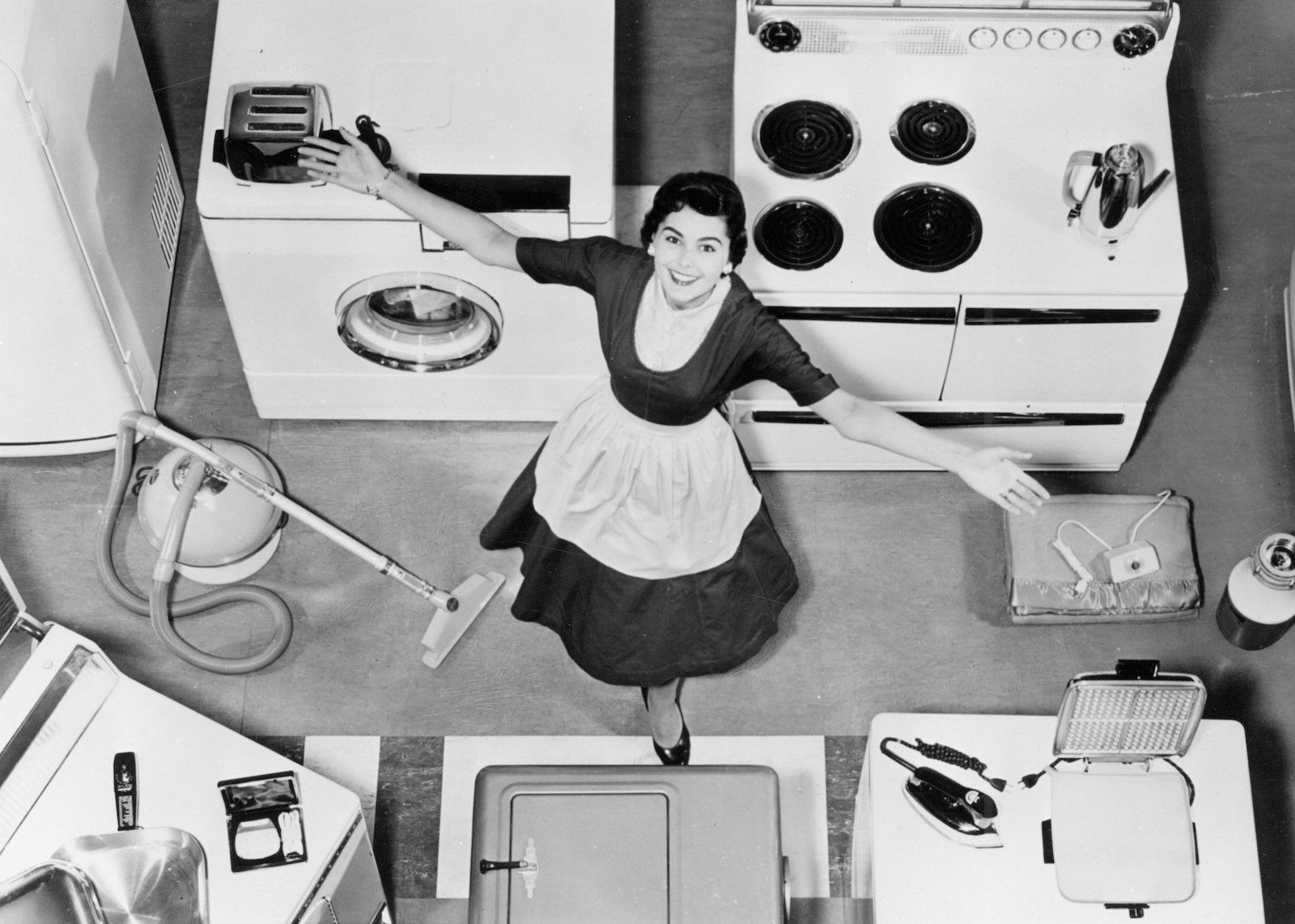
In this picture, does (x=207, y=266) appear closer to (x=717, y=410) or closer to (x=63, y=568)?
(x=63, y=568)

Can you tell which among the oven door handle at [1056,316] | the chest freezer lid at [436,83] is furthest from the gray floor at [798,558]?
the chest freezer lid at [436,83]

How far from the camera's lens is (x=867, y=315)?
3.43 meters

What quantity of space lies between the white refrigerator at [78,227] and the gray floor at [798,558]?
17cm

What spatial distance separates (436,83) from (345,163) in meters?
0.35

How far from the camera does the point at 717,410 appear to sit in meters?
3.12

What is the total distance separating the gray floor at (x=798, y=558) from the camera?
11.8 ft

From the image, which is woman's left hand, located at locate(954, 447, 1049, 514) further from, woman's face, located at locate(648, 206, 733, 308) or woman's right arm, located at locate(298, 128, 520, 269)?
woman's right arm, located at locate(298, 128, 520, 269)

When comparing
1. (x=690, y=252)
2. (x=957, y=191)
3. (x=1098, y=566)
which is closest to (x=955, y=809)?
(x=1098, y=566)

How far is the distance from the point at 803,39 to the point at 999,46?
0.39m

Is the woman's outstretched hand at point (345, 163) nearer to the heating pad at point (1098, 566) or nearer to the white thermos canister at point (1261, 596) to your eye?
the heating pad at point (1098, 566)

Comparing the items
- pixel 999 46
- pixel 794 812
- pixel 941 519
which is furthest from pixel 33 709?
pixel 999 46

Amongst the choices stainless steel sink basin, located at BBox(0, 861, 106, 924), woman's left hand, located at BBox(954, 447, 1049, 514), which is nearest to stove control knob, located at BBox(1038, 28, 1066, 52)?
woman's left hand, located at BBox(954, 447, 1049, 514)

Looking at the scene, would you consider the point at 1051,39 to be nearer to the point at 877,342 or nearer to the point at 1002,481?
the point at 877,342

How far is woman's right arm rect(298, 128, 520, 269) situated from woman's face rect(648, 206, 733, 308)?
0.33 m
